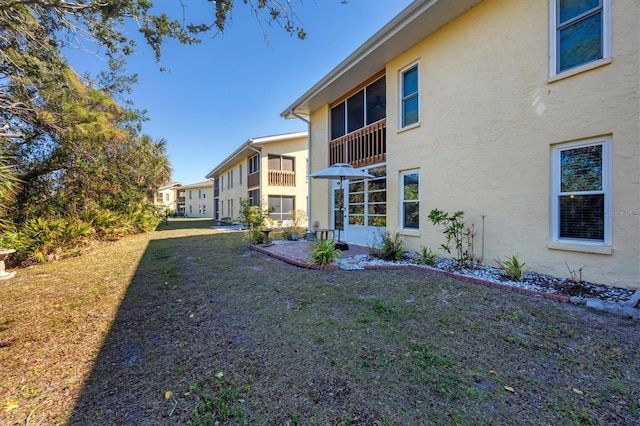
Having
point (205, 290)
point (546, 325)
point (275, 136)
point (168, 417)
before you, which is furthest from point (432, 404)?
point (275, 136)

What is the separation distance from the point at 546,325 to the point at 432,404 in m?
2.29

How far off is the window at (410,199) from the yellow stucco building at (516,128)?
0.04 metres

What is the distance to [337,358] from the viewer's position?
2.79 m

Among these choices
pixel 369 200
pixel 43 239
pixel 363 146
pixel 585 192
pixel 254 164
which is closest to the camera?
pixel 585 192

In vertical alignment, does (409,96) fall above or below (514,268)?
above

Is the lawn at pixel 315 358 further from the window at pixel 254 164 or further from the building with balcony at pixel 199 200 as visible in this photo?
the building with balcony at pixel 199 200

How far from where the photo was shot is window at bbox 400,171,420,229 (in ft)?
25.4

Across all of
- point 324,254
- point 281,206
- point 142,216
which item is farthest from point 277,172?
point 324,254

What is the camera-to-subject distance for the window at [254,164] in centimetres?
1911

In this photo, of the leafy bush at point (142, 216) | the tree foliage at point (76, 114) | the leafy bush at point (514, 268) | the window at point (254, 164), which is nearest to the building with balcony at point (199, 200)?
the window at point (254, 164)

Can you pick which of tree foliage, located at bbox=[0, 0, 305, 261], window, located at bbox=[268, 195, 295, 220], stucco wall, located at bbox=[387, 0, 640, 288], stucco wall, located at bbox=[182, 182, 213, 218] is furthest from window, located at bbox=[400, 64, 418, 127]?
stucco wall, located at bbox=[182, 182, 213, 218]

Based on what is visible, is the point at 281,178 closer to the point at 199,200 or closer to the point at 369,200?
the point at 369,200

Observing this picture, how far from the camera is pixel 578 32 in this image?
477 cm

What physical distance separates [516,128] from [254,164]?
56.4ft
